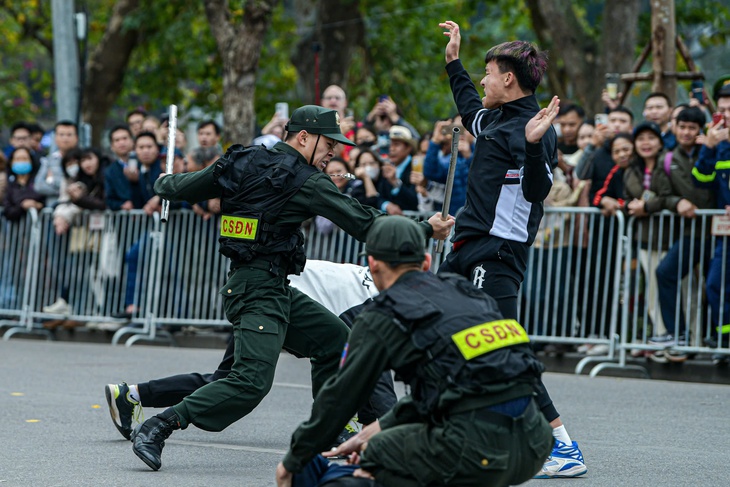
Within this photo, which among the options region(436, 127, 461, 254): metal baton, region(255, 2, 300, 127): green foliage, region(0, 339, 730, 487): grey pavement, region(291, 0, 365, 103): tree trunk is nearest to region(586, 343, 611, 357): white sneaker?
region(0, 339, 730, 487): grey pavement

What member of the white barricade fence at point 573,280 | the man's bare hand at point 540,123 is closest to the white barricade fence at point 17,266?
the white barricade fence at point 573,280

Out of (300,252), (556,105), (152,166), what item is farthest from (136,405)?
(152,166)

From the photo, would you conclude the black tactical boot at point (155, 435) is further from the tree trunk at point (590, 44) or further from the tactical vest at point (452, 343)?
the tree trunk at point (590, 44)

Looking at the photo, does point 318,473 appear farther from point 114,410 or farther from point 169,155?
point 169,155

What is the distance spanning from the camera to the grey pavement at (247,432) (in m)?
6.23

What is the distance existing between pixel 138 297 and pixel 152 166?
1464mm

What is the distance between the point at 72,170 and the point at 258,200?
27.9 ft

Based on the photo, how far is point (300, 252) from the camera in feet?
21.4

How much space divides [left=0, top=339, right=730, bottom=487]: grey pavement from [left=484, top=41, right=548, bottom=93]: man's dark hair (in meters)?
1.99

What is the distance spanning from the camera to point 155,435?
246 inches

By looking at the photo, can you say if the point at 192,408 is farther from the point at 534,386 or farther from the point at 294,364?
the point at 294,364

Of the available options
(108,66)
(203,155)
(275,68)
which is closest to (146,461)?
(203,155)

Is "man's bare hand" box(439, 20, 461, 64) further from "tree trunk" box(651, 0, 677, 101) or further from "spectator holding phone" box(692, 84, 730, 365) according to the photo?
"tree trunk" box(651, 0, 677, 101)

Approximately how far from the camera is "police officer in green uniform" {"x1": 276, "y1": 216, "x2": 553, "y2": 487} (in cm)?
427
